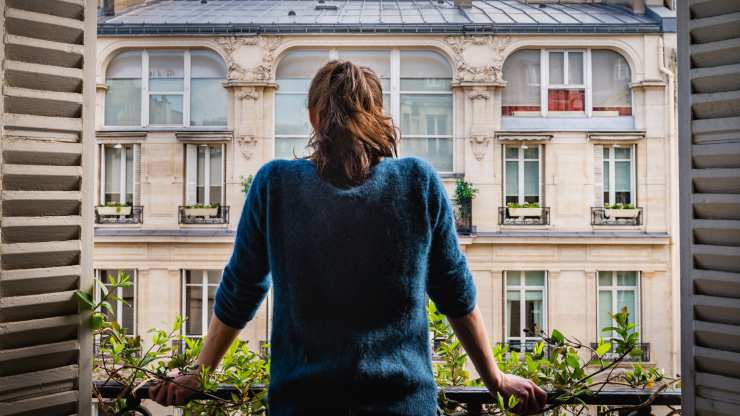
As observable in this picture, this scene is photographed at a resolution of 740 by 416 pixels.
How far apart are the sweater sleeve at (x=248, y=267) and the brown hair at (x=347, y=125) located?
79mm

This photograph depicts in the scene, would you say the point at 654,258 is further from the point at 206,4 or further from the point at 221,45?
the point at 206,4

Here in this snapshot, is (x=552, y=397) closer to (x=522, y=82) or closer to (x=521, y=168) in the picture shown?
(x=521, y=168)

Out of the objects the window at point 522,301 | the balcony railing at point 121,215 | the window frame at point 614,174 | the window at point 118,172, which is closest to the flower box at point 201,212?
the balcony railing at point 121,215

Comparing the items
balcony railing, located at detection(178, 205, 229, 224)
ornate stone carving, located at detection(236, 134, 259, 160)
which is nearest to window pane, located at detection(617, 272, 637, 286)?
ornate stone carving, located at detection(236, 134, 259, 160)

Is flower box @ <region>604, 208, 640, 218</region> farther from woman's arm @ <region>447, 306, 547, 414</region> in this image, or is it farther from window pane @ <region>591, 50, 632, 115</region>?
woman's arm @ <region>447, 306, 547, 414</region>

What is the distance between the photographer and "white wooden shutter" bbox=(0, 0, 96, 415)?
84 centimetres

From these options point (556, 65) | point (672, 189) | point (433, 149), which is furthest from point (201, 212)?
point (672, 189)

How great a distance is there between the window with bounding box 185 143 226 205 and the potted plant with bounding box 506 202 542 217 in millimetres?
2966

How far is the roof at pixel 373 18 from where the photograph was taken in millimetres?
6250

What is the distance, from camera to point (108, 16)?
262 inches

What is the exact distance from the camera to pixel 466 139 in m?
6.45

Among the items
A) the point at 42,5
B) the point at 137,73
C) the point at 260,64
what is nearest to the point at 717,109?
the point at 42,5

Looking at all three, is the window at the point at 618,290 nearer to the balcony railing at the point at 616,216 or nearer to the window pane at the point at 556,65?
the balcony railing at the point at 616,216

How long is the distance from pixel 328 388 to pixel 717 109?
63cm
